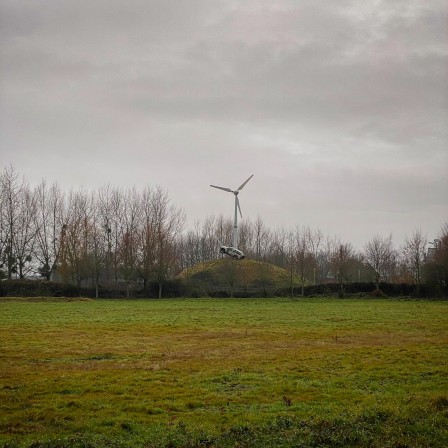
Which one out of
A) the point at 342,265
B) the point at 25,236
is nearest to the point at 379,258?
the point at 342,265

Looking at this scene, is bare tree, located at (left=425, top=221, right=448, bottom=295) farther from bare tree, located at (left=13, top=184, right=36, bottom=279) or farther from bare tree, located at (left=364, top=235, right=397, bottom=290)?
bare tree, located at (left=13, top=184, right=36, bottom=279)

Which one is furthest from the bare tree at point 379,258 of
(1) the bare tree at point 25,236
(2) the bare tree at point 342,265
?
(1) the bare tree at point 25,236

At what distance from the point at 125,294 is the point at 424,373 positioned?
72.1m

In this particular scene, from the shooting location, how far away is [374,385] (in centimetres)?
1509

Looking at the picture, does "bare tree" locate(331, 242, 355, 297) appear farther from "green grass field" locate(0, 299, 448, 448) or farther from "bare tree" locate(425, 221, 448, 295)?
"green grass field" locate(0, 299, 448, 448)

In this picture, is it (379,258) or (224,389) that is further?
(379,258)

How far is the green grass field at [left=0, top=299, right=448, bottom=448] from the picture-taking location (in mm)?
10406

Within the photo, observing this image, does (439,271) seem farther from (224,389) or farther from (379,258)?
(224,389)

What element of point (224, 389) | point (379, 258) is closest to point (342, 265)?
point (379, 258)

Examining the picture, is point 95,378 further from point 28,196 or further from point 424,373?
point 28,196

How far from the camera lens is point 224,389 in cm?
1491

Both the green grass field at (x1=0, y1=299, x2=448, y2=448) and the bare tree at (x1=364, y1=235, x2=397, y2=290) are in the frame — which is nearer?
the green grass field at (x1=0, y1=299, x2=448, y2=448)

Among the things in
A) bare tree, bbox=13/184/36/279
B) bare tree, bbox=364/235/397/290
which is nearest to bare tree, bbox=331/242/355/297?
bare tree, bbox=364/235/397/290

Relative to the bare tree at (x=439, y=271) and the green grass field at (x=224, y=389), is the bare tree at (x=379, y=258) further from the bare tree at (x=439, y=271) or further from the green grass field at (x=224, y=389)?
the green grass field at (x=224, y=389)
